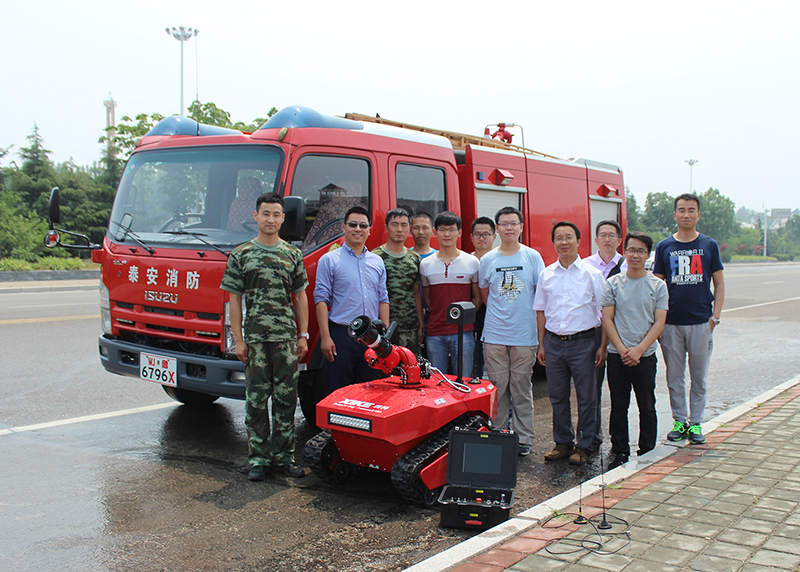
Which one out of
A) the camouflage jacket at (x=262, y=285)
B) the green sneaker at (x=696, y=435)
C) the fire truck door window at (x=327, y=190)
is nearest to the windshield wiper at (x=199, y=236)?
the camouflage jacket at (x=262, y=285)

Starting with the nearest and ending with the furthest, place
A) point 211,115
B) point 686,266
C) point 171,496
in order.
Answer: point 171,496 → point 686,266 → point 211,115

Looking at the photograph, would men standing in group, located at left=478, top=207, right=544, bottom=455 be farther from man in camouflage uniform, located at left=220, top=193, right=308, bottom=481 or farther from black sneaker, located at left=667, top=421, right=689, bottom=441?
man in camouflage uniform, located at left=220, top=193, right=308, bottom=481

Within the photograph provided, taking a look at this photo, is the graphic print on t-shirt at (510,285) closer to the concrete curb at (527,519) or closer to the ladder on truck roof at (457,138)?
the concrete curb at (527,519)

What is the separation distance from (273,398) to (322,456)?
68cm

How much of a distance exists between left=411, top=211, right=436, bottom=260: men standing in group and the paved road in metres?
1.96

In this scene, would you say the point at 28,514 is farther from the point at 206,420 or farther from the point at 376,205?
the point at 376,205

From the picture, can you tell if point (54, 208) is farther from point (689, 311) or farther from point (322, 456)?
point (689, 311)

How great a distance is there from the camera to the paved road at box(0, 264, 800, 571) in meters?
3.67

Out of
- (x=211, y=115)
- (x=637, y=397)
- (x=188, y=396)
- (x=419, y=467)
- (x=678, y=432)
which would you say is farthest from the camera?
(x=211, y=115)

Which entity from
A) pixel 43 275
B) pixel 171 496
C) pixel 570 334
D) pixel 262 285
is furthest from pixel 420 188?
pixel 43 275

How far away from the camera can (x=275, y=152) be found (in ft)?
17.8

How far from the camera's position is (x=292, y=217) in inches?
195

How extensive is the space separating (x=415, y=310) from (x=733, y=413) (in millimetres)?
3204

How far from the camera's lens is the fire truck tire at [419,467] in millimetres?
4152
